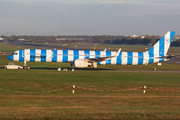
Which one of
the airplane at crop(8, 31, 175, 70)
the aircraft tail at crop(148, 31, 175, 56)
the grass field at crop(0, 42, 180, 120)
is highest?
the aircraft tail at crop(148, 31, 175, 56)

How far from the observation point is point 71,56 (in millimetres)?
51719

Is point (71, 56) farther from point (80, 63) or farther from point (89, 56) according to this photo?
point (89, 56)

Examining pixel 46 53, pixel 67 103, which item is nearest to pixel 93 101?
pixel 67 103

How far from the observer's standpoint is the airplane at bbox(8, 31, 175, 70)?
50.9m

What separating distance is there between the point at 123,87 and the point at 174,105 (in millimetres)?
11954

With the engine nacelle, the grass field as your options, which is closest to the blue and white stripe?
the engine nacelle

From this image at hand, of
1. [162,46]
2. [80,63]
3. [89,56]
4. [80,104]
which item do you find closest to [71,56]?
[80,63]

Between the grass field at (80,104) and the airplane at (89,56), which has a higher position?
the airplane at (89,56)

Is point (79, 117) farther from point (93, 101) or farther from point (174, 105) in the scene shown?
point (174, 105)

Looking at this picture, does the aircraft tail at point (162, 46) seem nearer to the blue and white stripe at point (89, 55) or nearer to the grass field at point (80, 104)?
the blue and white stripe at point (89, 55)

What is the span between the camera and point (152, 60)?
55.8 meters

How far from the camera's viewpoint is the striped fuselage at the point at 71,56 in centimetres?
5081

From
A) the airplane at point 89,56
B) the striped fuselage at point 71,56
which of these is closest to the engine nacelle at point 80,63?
the airplane at point 89,56

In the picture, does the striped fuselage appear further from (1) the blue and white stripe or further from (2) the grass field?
(2) the grass field
